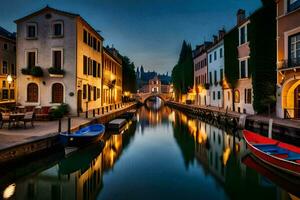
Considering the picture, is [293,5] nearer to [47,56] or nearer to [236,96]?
[236,96]

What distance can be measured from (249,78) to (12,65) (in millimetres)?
27628

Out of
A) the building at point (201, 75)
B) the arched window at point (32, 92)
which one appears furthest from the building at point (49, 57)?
the building at point (201, 75)

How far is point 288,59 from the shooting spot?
64.1 feet

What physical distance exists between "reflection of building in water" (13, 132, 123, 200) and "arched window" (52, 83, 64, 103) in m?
11.7

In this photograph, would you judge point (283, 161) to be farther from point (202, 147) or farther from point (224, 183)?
point (202, 147)

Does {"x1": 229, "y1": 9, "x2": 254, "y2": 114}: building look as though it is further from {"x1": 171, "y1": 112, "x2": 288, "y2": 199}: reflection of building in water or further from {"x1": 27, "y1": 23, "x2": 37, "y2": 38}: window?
{"x1": 27, "y1": 23, "x2": 37, "y2": 38}: window

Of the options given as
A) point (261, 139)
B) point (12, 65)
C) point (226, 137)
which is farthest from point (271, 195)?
point (12, 65)

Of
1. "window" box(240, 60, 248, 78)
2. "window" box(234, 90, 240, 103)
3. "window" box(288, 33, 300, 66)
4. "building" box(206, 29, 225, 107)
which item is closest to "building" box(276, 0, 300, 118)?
"window" box(288, 33, 300, 66)

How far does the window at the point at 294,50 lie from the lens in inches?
738

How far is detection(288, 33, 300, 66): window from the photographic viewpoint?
18.7 m

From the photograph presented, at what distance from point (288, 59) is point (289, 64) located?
0.47 meters

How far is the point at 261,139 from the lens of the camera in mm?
13766

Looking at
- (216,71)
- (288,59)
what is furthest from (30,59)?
(216,71)

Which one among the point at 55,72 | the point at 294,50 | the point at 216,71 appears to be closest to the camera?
the point at 294,50
